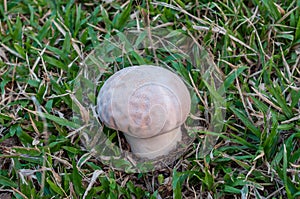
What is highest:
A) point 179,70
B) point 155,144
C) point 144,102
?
point 144,102

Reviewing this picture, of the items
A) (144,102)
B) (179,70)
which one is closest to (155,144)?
(144,102)

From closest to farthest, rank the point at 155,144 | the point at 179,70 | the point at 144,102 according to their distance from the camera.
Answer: the point at 144,102
the point at 155,144
the point at 179,70

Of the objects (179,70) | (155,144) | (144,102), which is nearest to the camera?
(144,102)

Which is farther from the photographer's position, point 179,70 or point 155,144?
point 179,70

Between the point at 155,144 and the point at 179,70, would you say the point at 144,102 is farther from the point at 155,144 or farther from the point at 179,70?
the point at 179,70

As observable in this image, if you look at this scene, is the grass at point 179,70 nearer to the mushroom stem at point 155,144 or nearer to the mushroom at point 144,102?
the mushroom stem at point 155,144

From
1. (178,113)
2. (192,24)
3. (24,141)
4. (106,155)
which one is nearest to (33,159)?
(24,141)

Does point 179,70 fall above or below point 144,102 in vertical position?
below

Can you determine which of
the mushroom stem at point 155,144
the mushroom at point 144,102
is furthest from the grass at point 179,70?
the mushroom at point 144,102
